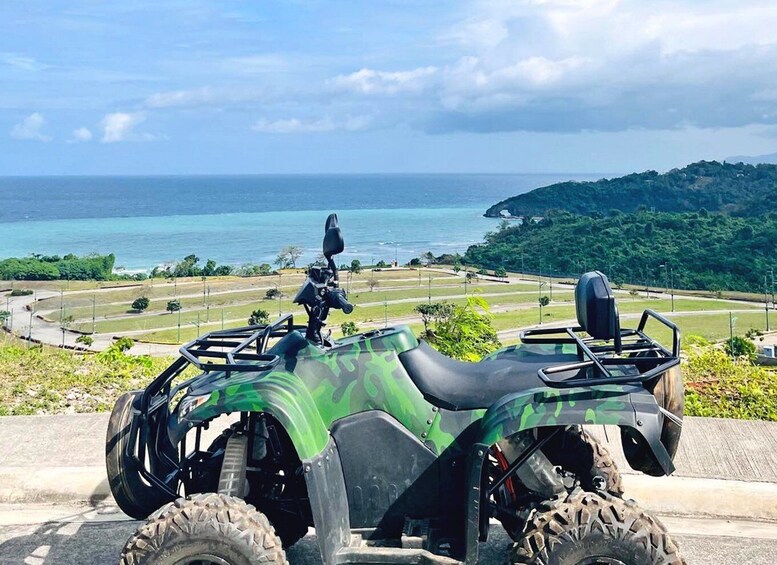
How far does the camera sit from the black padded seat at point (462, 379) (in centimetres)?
413

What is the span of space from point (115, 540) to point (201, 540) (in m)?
1.68

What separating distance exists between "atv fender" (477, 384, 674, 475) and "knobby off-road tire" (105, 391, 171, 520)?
181cm

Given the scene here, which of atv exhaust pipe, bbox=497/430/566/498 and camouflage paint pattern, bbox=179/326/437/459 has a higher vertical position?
camouflage paint pattern, bbox=179/326/437/459

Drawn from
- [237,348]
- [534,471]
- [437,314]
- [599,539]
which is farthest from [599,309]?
[437,314]

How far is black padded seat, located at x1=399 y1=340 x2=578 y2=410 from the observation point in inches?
163

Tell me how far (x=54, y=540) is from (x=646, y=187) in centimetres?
15550

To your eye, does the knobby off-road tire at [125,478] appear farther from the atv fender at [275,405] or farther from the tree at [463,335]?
the tree at [463,335]

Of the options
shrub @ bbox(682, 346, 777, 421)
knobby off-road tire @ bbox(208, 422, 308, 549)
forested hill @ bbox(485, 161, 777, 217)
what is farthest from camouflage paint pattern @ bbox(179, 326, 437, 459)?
forested hill @ bbox(485, 161, 777, 217)

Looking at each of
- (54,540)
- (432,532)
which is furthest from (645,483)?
(54,540)

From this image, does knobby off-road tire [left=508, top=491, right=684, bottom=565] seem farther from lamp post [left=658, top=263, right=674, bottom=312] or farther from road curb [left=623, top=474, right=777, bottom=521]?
lamp post [left=658, top=263, right=674, bottom=312]

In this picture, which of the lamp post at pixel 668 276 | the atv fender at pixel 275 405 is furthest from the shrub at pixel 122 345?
the lamp post at pixel 668 276

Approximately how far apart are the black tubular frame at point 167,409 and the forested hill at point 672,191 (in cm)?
12944

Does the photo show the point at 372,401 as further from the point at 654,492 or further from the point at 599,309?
the point at 654,492

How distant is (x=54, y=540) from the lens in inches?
205
